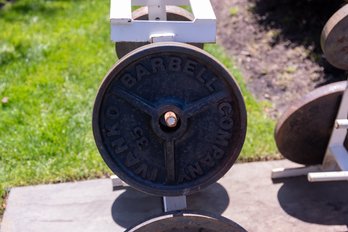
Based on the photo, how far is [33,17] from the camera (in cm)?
631

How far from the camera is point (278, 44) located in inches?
223

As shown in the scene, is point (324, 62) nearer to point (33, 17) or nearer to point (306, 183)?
point (306, 183)

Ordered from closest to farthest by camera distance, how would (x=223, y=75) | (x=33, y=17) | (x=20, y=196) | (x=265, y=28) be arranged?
(x=223, y=75)
(x=20, y=196)
(x=265, y=28)
(x=33, y=17)

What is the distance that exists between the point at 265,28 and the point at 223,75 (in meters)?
3.43

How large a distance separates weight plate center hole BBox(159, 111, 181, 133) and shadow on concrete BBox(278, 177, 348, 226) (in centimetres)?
133

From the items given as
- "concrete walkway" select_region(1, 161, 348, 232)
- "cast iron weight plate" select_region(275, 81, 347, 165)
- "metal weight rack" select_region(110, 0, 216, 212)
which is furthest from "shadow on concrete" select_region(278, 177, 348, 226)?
"metal weight rack" select_region(110, 0, 216, 212)

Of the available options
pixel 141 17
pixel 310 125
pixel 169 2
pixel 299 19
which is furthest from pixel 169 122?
pixel 299 19

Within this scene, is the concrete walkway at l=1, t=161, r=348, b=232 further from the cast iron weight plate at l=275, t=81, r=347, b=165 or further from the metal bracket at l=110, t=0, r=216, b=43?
the metal bracket at l=110, t=0, r=216, b=43

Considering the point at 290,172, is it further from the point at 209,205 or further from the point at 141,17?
the point at 141,17

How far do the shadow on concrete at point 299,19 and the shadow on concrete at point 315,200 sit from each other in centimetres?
175

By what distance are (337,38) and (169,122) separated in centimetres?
109

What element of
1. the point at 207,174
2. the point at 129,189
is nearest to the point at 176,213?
the point at 207,174

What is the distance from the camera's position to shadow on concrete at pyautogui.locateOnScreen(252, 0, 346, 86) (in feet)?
18.3

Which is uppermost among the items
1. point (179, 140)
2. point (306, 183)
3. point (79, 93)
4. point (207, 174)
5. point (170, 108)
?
point (170, 108)
